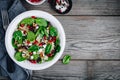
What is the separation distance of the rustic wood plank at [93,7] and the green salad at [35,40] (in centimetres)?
10

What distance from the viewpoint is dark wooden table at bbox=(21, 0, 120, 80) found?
1237 millimetres

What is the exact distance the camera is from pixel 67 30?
124cm

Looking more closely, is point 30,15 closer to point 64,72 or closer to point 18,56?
point 18,56

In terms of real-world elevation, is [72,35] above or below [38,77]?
above

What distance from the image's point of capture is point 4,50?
120 centimetres

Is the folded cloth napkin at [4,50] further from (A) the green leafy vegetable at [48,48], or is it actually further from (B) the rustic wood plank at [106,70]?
(B) the rustic wood plank at [106,70]

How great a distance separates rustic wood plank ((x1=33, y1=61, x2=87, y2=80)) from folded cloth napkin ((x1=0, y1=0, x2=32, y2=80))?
6 cm

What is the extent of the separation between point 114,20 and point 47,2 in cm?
26

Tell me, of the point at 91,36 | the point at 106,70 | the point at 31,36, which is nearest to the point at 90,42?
the point at 91,36

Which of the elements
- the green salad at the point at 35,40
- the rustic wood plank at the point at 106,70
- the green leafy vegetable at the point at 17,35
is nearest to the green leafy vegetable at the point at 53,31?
the green salad at the point at 35,40

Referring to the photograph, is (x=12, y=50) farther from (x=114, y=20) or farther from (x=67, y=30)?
(x=114, y=20)

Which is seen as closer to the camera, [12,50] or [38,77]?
[12,50]

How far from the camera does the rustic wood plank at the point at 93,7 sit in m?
1.23

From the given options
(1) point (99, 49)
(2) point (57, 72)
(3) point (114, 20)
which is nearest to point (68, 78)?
(2) point (57, 72)
